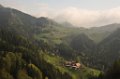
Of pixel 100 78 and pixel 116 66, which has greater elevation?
pixel 116 66

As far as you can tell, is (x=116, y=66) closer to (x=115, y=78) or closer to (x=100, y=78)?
(x=115, y=78)

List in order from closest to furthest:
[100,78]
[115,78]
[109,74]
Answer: [115,78] → [109,74] → [100,78]

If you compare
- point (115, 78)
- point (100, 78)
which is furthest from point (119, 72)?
point (100, 78)

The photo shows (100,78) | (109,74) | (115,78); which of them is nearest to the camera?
(115,78)

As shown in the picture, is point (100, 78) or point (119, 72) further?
point (100, 78)

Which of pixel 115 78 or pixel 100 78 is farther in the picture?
pixel 100 78

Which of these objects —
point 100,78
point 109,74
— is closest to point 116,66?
point 109,74

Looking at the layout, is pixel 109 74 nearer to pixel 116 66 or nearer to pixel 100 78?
pixel 116 66

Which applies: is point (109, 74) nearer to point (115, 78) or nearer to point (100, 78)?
point (115, 78)
